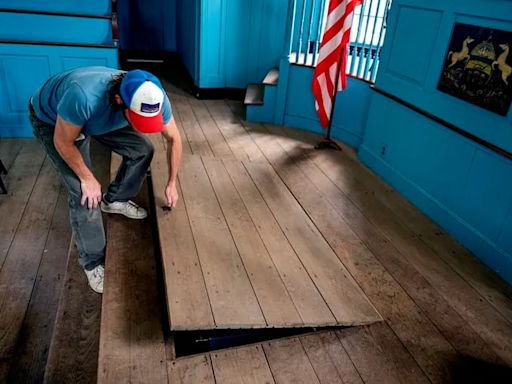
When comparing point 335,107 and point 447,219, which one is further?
point 335,107

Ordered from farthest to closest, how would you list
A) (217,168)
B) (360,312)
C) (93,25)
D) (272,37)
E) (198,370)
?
(272,37), (93,25), (217,168), (360,312), (198,370)

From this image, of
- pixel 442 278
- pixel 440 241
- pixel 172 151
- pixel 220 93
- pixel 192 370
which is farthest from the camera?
pixel 220 93

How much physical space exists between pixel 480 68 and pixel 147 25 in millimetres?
5465

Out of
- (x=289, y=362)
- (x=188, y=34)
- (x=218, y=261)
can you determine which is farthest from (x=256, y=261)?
(x=188, y=34)

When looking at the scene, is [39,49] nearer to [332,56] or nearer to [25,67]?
[25,67]

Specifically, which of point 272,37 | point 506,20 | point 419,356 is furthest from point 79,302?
point 272,37

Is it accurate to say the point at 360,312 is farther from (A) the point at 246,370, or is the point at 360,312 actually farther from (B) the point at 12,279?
(B) the point at 12,279

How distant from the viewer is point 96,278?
90.1 inches

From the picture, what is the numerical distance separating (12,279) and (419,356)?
→ 7.35 ft

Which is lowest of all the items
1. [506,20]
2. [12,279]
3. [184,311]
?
[12,279]

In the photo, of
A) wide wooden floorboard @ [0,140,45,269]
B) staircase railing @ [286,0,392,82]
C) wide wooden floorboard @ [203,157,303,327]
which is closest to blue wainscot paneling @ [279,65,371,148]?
staircase railing @ [286,0,392,82]

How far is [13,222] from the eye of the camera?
9.37ft

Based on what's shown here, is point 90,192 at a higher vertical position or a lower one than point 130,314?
higher

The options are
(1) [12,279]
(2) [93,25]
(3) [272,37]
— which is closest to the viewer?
(1) [12,279]
